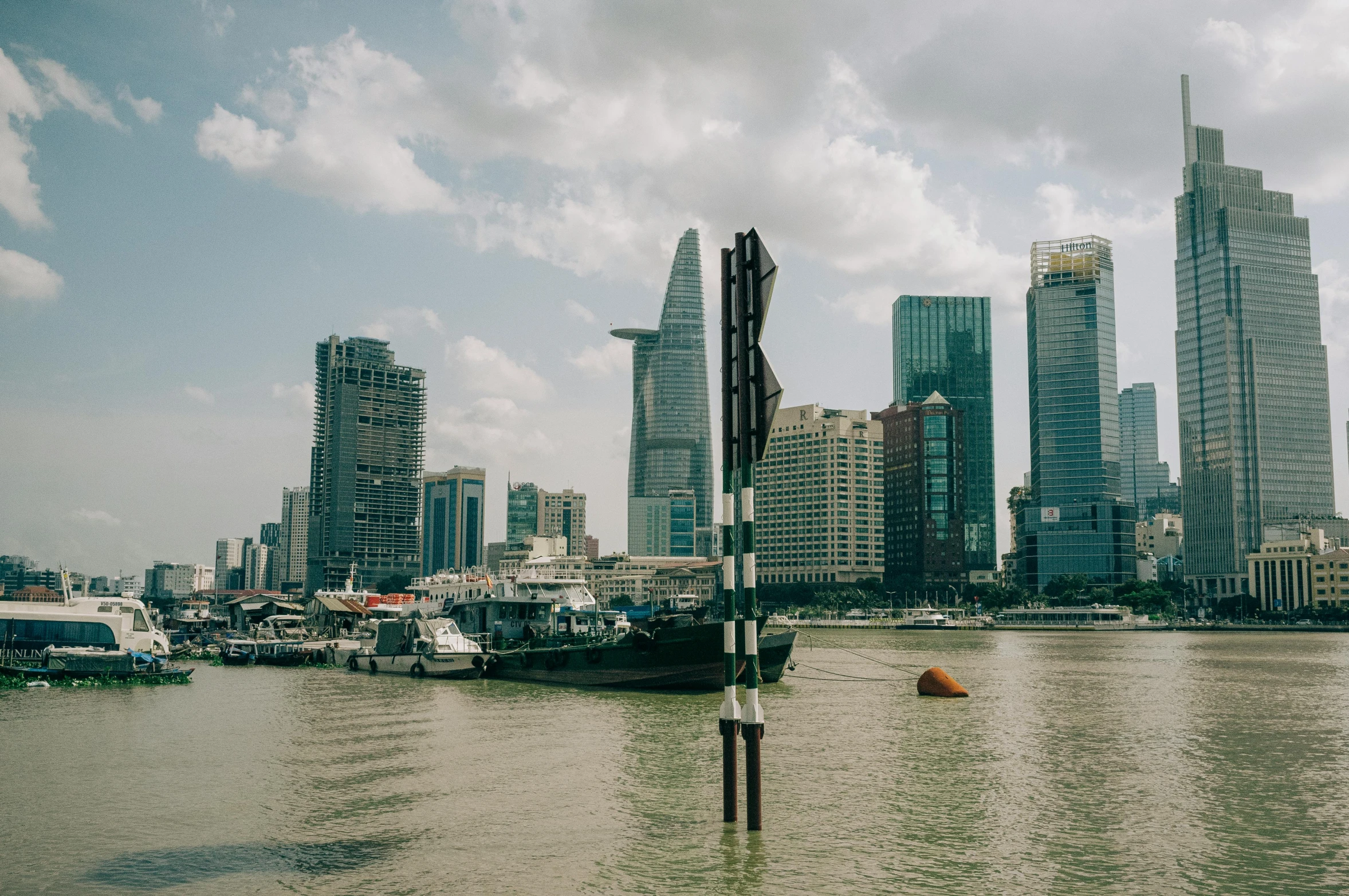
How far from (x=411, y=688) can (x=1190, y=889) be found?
139 ft

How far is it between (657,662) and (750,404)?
110ft

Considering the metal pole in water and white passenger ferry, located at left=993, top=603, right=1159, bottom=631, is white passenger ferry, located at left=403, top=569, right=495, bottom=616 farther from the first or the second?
white passenger ferry, located at left=993, top=603, right=1159, bottom=631

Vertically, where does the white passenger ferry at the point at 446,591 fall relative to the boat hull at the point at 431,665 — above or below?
above

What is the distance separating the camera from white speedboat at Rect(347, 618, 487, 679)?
5722 centimetres

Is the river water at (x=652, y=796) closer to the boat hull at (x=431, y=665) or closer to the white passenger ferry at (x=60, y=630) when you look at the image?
the boat hull at (x=431, y=665)

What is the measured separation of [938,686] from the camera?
162 ft

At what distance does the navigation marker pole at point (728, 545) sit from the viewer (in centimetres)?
1670

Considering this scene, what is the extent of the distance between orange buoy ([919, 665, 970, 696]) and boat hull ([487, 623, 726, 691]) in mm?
9443

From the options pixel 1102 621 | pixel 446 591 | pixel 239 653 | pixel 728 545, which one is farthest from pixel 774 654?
pixel 1102 621

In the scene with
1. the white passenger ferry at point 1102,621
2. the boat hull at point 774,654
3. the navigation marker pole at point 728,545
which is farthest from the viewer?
the white passenger ferry at point 1102,621

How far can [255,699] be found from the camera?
46875 millimetres

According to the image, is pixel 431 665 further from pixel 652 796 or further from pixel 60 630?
pixel 652 796

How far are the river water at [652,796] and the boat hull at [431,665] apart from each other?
30.7 ft

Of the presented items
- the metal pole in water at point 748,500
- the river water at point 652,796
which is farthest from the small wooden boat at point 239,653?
the metal pole in water at point 748,500
